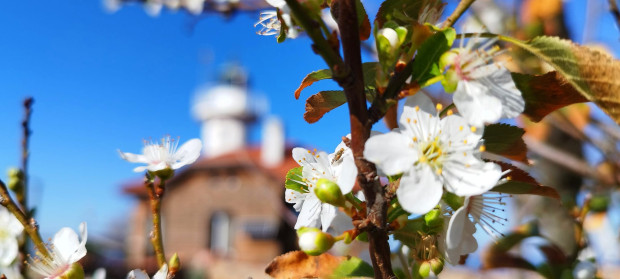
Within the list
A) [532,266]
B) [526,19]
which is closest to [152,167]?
[532,266]

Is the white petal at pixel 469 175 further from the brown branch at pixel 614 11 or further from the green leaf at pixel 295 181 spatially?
the brown branch at pixel 614 11

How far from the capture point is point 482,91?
464 millimetres

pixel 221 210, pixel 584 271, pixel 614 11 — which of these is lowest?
pixel 584 271

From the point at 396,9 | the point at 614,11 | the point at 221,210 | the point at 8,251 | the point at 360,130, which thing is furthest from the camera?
the point at 221,210

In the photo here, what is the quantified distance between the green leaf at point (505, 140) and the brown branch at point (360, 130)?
0.14 m

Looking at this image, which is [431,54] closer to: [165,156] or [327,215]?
[327,215]

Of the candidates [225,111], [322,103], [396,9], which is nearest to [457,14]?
[396,9]

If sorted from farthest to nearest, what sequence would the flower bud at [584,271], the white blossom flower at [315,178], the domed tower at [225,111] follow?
the domed tower at [225,111] → the flower bud at [584,271] → the white blossom flower at [315,178]

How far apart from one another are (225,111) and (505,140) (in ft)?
88.7

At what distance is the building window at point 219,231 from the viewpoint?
1777 cm

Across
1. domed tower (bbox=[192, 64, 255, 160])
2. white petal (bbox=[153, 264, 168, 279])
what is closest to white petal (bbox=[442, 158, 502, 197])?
white petal (bbox=[153, 264, 168, 279])

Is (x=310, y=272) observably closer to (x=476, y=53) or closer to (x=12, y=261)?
(x=476, y=53)

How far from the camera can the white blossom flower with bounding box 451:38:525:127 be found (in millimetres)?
448

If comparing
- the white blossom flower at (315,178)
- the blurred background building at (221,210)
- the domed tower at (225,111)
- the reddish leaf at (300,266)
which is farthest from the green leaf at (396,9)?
the domed tower at (225,111)
